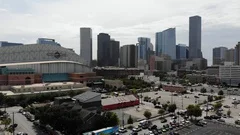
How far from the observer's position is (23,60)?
6238 cm

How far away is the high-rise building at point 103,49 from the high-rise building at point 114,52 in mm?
2100

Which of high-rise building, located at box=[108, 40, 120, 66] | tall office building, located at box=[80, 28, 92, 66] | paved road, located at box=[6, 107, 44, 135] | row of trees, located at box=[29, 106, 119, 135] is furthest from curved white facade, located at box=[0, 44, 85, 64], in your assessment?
tall office building, located at box=[80, 28, 92, 66]

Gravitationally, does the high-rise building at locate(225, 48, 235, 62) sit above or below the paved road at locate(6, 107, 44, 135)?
above

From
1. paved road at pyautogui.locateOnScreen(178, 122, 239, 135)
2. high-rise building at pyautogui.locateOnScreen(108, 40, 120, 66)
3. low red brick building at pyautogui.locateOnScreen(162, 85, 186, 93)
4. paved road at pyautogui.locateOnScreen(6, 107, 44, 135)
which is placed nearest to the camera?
paved road at pyautogui.locateOnScreen(178, 122, 239, 135)

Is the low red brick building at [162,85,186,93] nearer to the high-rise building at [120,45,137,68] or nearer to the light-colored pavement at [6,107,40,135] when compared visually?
the light-colored pavement at [6,107,40,135]

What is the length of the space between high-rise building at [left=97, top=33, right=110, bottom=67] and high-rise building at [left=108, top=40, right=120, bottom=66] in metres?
2.10

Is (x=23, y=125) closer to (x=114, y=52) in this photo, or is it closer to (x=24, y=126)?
(x=24, y=126)

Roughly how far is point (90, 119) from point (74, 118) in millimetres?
2787

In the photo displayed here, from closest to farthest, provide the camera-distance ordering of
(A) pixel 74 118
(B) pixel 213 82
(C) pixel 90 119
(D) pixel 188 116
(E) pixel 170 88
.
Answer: (A) pixel 74 118 → (C) pixel 90 119 → (D) pixel 188 116 → (E) pixel 170 88 → (B) pixel 213 82

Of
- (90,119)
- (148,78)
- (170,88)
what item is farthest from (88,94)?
(148,78)

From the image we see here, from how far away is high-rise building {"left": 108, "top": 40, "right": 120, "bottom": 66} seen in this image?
15512 centimetres

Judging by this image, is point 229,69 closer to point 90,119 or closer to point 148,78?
point 148,78

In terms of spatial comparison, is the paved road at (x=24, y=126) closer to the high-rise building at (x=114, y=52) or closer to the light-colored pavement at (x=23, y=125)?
the light-colored pavement at (x=23, y=125)

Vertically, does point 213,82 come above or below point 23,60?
below
